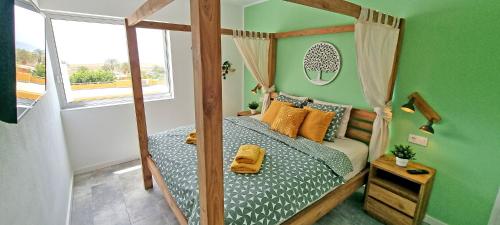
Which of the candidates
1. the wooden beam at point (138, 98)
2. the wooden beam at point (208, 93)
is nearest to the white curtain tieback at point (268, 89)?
the wooden beam at point (138, 98)

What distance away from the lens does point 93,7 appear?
109 inches

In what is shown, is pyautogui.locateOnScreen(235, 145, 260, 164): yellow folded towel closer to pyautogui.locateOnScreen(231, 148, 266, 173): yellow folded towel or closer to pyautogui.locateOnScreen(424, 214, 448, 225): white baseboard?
pyautogui.locateOnScreen(231, 148, 266, 173): yellow folded towel

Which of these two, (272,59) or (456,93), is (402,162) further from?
(272,59)

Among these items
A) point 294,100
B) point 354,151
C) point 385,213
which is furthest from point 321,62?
point 385,213

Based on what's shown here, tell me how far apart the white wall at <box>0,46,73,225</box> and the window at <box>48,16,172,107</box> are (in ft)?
3.70

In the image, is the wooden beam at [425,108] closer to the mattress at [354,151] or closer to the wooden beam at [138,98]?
the mattress at [354,151]

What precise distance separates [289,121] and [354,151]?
773 mm

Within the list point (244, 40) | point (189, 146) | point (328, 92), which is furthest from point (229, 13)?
point (189, 146)

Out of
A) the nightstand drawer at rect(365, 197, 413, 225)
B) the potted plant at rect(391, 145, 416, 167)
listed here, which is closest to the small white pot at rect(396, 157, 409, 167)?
the potted plant at rect(391, 145, 416, 167)

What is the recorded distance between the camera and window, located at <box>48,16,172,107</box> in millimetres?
2873

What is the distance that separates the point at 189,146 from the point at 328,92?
192cm

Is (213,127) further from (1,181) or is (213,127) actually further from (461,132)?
(461,132)

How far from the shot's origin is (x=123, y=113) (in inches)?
127

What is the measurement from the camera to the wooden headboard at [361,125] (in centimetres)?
247
